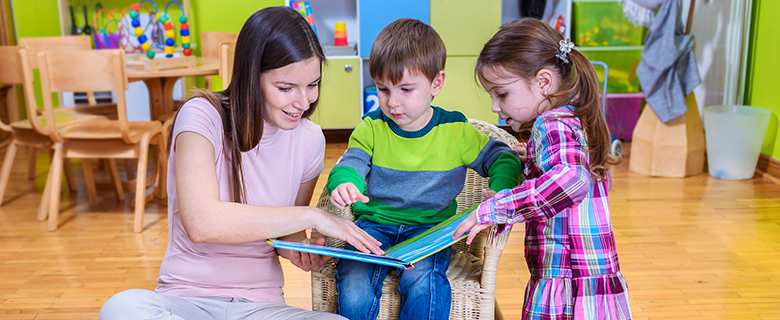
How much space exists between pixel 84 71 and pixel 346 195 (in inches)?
68.7

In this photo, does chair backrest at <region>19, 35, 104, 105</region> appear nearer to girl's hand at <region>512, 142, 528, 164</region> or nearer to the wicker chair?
the wicker chair

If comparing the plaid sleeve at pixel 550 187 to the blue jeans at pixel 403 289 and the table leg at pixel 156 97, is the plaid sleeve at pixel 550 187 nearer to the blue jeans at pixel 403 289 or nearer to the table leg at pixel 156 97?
the blue jeans at pixel 403 289

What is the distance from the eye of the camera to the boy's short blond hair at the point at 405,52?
4.50ft

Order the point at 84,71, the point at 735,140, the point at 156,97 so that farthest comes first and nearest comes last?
the point at 156,97 < the point at 735,140 < the point at 84,71

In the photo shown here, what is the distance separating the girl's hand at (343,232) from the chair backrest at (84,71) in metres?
1.68

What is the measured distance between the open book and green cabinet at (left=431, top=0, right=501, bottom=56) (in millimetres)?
2928

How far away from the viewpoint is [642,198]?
9.86ft

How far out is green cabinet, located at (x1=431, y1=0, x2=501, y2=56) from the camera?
13.1 ft

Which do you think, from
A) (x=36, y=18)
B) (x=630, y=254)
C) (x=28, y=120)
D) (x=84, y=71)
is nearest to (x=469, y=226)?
(x=630, y=254)

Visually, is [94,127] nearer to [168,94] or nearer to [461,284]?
[168,94]

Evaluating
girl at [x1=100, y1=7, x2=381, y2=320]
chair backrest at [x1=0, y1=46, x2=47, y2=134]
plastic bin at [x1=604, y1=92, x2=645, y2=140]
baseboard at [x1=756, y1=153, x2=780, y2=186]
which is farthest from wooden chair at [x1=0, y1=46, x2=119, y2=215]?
baseboard at [x1=756, y1=153, x2=780, y2=186]

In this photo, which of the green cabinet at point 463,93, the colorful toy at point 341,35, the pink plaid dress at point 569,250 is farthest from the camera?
the colorful toy at point 341,35

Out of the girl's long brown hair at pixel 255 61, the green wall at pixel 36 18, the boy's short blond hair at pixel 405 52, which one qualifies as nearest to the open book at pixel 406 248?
the girl's long brown hair at pixel 255 61

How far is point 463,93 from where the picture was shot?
4156 millimetres
